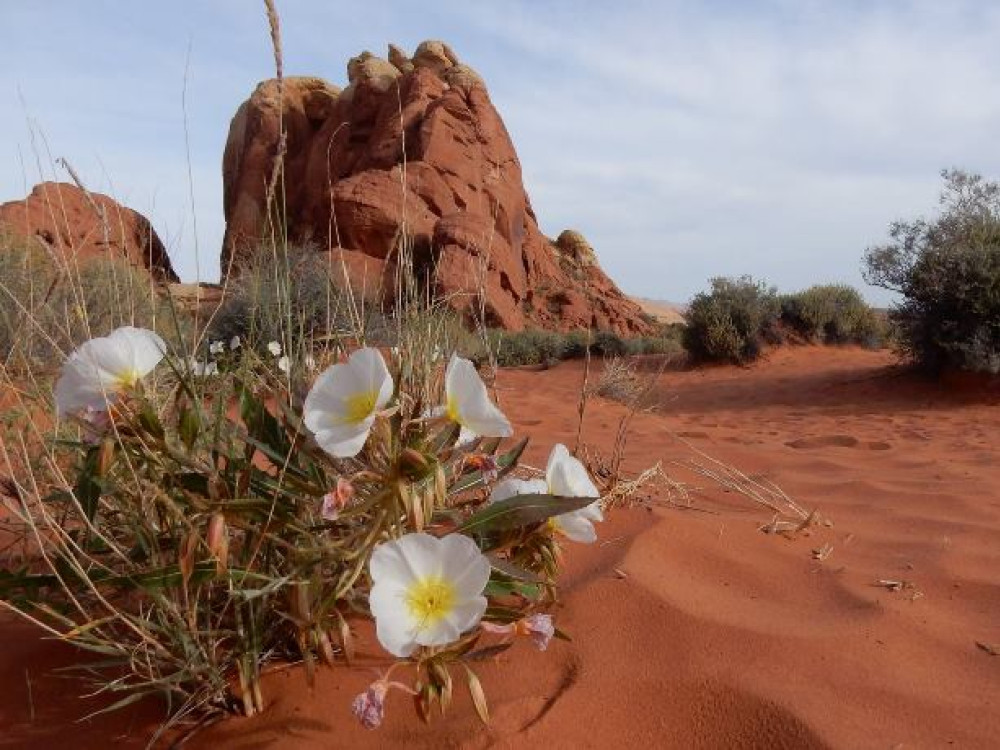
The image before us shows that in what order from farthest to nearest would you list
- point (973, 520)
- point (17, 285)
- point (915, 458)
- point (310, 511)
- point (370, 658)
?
point (17, 285), point (915, 458), point (973, 520), point (370, 658), point (310, 511)

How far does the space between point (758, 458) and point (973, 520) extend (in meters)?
1.41

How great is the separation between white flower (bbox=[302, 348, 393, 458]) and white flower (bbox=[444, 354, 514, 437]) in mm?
88

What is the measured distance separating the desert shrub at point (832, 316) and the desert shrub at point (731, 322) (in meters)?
0.45

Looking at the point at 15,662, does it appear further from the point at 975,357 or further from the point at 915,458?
the point at 975,357

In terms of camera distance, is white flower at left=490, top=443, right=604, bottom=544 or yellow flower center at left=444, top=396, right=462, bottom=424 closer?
yellow flower center at left=444, top=396, right=462, bottom=424

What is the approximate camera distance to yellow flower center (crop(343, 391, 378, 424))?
1.02 metres

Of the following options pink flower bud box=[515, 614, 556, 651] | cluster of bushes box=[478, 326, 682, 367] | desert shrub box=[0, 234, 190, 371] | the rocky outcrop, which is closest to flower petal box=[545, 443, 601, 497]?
pink flower bud box=[515, 614, 556, 651]

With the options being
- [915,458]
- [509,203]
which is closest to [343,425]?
[915,458]

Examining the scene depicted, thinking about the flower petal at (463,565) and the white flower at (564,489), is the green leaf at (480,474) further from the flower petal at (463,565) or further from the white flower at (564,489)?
the flower petal at (463,565)

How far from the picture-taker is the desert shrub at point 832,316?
1277cm

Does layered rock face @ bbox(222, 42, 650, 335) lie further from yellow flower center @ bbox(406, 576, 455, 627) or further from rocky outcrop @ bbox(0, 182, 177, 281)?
yellow flower center @ bbox(406, 576, 455, 627)

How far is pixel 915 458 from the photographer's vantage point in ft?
14.8

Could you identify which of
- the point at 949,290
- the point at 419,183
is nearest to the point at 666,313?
the point at 419,183

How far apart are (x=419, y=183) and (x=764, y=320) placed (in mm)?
9655
